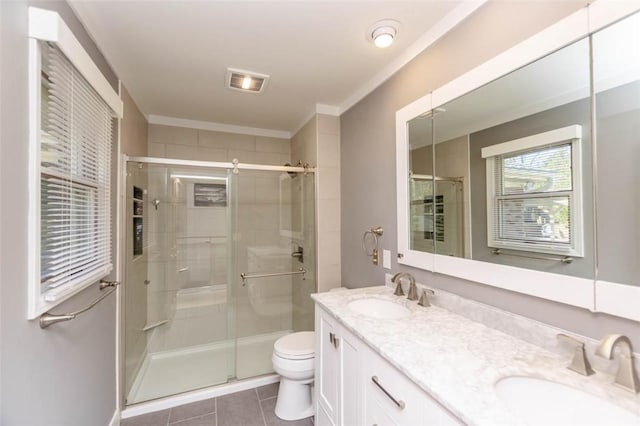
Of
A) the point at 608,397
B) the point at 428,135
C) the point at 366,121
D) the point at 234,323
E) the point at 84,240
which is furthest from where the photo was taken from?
the point at 234,323

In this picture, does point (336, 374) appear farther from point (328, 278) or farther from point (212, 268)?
point (212, 268)

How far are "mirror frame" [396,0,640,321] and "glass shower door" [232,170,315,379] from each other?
1.33m

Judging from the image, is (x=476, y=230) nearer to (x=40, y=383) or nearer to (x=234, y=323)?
(x=40, y=383)

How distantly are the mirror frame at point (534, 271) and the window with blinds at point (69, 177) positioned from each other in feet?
5.64

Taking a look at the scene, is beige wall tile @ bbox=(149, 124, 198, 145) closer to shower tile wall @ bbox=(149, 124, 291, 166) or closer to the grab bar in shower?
shower tile wall @ bbox=(149, 124, 291, 166)

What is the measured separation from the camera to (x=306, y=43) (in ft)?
5.38

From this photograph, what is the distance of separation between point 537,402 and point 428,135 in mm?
1311

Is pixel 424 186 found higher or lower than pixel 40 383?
higher

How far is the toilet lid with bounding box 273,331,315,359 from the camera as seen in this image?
1.88 metres

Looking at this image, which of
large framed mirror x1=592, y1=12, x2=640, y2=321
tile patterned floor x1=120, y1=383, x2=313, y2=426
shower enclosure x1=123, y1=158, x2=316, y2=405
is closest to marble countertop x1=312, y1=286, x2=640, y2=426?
large framed mirror x1=592, y1=12, x2=640, y2=321

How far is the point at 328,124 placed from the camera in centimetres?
259

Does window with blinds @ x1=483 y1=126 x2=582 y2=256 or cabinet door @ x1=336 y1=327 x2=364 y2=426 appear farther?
cabinet door @ x1=336 y1=327 x2=364 y2=426

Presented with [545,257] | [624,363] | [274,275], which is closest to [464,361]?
[624,363]

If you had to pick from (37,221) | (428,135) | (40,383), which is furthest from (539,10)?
(40,383)
